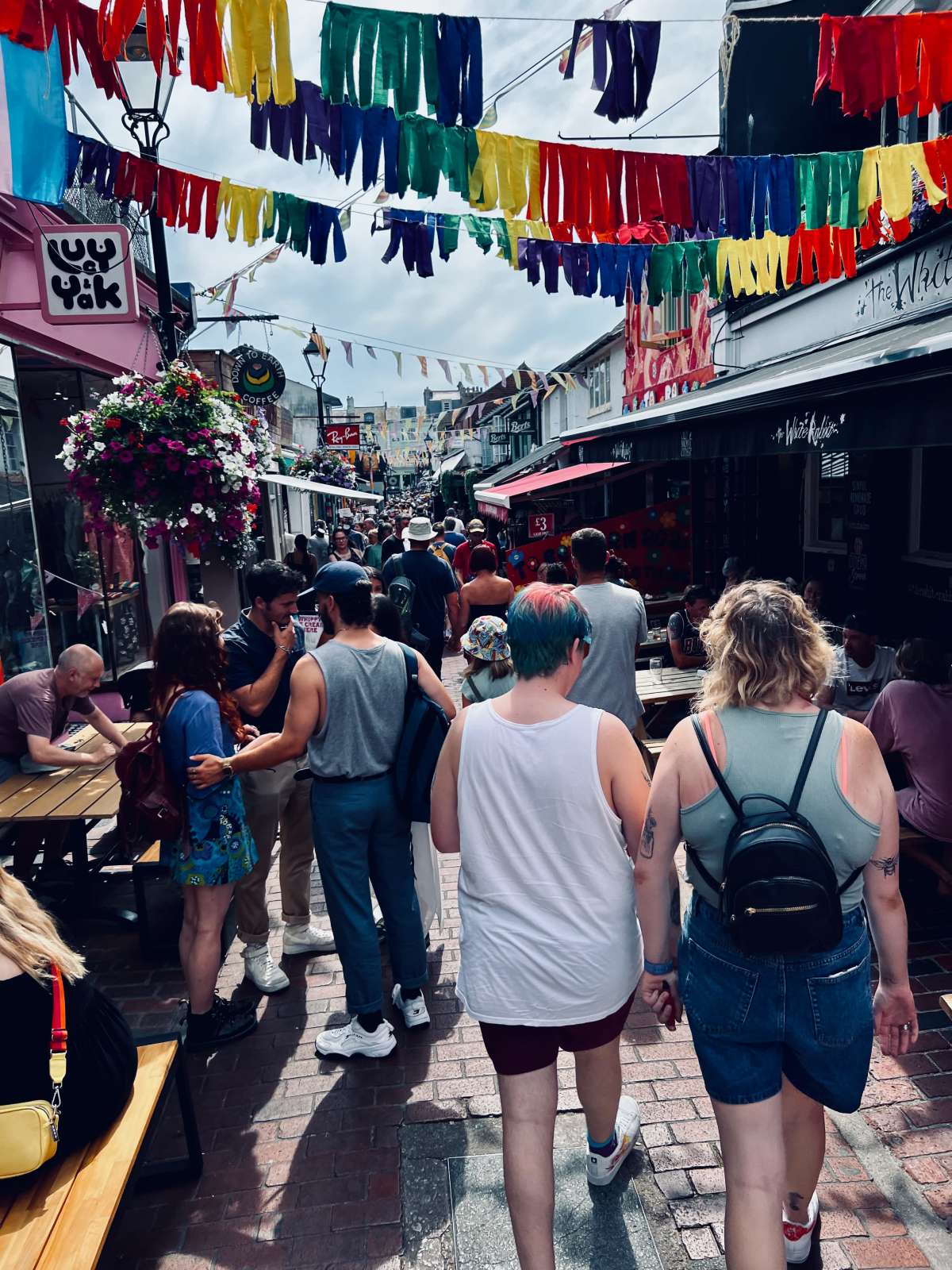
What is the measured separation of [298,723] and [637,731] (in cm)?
Result: 242

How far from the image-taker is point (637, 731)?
5066 mm

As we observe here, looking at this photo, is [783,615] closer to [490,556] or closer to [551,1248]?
[551,1248]

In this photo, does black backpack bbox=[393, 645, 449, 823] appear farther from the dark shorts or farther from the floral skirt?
the dark shorts

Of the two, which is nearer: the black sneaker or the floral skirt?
the floral skirt

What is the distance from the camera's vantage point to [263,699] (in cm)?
399

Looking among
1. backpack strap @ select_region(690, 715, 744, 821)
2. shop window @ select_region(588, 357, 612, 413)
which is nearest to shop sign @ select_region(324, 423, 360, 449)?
shop window @ select_region(588, 357, 612, 413)

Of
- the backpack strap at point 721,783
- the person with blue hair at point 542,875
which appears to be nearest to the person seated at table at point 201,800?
the person with blue hair at point 542,875

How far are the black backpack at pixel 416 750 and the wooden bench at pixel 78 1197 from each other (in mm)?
1237

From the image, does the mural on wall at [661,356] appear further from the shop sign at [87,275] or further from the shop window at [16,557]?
the shop window at [16,557]

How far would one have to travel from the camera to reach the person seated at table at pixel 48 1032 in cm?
207

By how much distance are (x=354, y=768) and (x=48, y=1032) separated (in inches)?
55.2

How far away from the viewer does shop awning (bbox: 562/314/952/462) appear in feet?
13.1

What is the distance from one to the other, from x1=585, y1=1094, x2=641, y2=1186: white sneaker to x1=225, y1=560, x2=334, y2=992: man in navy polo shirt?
1780 millimetres

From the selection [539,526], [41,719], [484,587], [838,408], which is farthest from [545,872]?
[539,526]
